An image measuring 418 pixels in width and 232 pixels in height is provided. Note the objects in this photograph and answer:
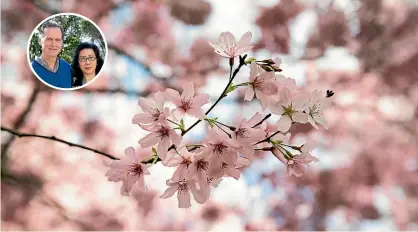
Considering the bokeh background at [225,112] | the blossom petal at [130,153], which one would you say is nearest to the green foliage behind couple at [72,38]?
the bokeh background at [225,112]

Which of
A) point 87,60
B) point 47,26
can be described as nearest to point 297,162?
point 87,60

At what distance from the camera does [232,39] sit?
489 mm

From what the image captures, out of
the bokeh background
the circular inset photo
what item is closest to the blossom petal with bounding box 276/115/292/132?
the circular inset photo

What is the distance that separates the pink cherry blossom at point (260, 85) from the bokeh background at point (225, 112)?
92 cm

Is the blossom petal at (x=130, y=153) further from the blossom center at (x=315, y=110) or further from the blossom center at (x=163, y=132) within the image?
the blossom center at (x=315, y=110)

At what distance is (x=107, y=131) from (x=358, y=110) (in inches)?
31.9

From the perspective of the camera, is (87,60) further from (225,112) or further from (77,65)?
(225,112)

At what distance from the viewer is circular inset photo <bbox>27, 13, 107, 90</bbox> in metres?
0.99

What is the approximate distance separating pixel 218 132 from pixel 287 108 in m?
0.08

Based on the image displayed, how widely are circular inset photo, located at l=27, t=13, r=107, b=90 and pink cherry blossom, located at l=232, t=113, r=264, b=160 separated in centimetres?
63

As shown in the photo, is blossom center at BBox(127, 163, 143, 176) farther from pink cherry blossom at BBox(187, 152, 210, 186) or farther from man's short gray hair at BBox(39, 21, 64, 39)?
man's short gray hair at BBox(39, 21, 64, 39)

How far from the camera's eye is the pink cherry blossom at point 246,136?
0.45m

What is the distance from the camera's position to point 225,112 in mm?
1474

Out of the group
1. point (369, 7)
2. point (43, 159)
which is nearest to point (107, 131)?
point (43, 159)
